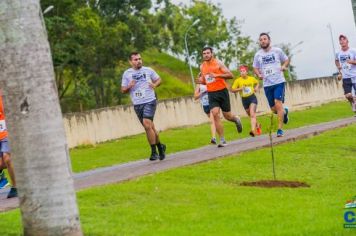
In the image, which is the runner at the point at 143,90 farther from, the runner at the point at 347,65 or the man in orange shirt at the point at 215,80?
the runner at the point at 347,65

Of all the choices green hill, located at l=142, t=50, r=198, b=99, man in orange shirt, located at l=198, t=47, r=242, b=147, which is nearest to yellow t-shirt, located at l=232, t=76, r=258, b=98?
man in orange shirt, located at l=198, t=47, r=242, b=147

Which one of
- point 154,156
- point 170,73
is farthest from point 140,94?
point 170,73

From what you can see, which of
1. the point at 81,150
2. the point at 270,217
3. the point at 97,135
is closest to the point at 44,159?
the point at 270,217

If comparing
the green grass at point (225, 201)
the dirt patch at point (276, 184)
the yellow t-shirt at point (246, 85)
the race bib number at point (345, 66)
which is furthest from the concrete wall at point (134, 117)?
→ the dirt patch at point (276, 184)

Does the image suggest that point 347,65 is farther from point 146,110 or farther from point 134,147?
point 146,110

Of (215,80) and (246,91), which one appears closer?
(215,80)

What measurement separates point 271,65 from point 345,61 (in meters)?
5.02

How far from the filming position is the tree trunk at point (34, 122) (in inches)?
219

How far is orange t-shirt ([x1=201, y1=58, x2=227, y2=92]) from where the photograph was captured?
611 inches

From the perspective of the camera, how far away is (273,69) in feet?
53.3

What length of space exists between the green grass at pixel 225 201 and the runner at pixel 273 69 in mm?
3671

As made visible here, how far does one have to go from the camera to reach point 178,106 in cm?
2989

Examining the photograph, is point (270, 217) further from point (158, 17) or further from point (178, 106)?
point (158, 17)

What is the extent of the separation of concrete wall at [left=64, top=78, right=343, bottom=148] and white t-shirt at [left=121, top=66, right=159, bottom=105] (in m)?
9.51
